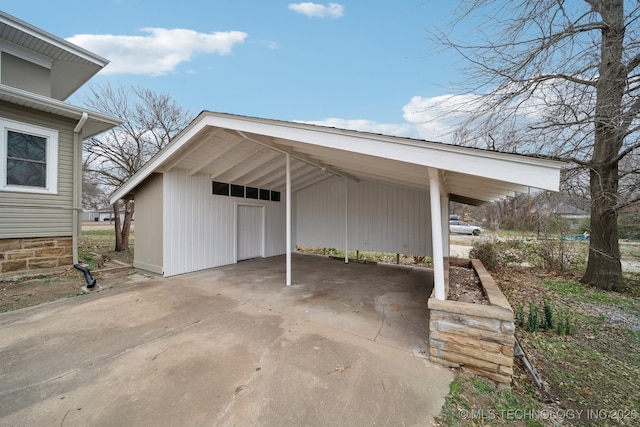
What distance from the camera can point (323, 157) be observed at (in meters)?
5.12

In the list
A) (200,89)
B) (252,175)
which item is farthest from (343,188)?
(200,89)

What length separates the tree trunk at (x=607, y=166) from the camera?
4.03m

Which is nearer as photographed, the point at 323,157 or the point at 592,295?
the point at 592,295

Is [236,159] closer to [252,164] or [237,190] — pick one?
[252,164]

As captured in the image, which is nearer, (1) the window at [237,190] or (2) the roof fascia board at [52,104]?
(2) the roof fascia board at [52,104]

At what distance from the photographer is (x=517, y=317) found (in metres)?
3.66

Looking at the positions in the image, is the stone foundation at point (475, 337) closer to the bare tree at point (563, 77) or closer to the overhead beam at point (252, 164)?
the bare tree at point (563, 77)

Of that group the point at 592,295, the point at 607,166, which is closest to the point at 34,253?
the point at 592,295

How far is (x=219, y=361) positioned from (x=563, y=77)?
714 cm

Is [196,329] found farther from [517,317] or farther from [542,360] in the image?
[517,317]

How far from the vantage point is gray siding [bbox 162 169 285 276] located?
5703 millimetres

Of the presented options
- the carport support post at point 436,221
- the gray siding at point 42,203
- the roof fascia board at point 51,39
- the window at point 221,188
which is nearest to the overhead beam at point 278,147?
the window at point 221,188

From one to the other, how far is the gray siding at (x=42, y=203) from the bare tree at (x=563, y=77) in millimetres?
8395

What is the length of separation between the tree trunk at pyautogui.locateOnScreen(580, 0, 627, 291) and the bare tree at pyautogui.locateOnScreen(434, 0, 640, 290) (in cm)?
2
